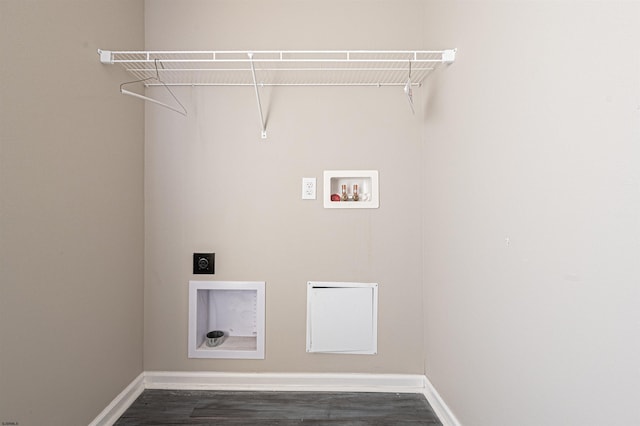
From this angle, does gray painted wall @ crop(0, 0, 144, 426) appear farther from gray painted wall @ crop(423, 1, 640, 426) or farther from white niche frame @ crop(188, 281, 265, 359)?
gray painted wall @ crop(423, 1, 640, 426)

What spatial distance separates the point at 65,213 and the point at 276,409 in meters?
1.43

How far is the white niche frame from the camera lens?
1.88 meters

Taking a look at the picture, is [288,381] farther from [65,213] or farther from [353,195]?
[65,213]

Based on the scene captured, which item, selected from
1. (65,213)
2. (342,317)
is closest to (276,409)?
(342,317)

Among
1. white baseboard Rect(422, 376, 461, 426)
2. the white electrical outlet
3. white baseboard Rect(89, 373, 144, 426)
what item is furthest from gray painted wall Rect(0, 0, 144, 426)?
white baseboard Rect(422, 376, 461, 426)

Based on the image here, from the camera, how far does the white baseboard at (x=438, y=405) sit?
1528 mm

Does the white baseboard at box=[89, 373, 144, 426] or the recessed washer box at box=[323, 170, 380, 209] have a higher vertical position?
the recessed washer box at box=[323, 170, 380, 209]

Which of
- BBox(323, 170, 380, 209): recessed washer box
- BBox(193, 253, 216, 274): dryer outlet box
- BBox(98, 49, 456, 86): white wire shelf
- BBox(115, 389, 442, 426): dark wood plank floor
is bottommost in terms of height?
BBox(115, 389, 442, 426): dark wood plank floor

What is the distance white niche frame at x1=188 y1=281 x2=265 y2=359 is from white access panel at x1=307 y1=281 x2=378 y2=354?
319mm

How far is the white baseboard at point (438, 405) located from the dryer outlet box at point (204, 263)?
4.78ft

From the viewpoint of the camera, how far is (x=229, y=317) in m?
2.04

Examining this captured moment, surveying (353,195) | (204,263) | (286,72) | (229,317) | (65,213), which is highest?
(286,72)

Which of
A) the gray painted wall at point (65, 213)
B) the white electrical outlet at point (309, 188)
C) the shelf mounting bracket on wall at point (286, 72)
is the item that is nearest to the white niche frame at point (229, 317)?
the gray painted wall at point (65, 213)

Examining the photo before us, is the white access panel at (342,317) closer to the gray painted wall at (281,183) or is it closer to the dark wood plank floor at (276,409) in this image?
the gray painted wall at (281,183)
